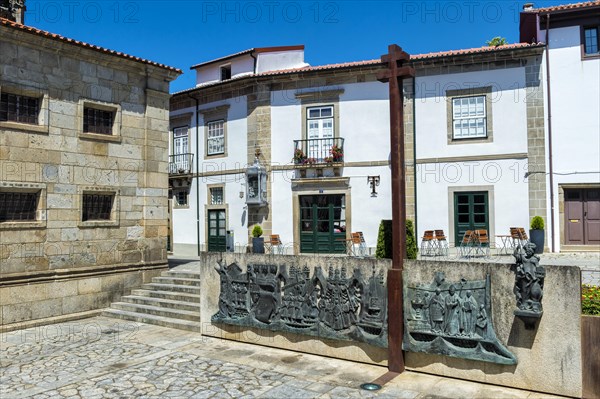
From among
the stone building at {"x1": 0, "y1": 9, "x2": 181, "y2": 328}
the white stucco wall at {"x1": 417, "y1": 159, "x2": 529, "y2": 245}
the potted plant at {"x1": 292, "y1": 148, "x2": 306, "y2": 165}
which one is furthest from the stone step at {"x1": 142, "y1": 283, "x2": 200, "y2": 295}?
the white stucco wall at {"x1": 417, "y1": 159, "x2": 529, "y2": 245}

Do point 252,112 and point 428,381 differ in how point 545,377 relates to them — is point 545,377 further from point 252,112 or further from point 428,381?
point 252,112

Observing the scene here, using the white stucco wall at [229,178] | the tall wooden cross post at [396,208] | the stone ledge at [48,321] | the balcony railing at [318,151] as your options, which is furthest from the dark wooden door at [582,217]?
the stone ledge at [48,321]

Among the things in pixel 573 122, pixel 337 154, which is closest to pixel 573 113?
pixel 573 122

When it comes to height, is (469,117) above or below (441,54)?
below

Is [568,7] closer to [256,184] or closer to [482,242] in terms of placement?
[482,242]

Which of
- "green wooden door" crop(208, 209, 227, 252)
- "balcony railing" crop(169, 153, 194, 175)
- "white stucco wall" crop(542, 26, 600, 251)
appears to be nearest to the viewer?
"white stucco wall" crop(542, 26, 600, 251)

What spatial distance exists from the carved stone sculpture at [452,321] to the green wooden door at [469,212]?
985 cm

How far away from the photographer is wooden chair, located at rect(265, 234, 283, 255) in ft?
54.1

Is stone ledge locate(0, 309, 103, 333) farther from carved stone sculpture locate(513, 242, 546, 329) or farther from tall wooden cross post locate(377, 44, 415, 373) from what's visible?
carved stone sculpture locate(513, 242, 546, 329)

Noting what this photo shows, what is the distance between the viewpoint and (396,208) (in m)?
6.36

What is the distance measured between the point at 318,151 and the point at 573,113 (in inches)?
318

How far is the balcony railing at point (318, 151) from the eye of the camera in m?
16.8

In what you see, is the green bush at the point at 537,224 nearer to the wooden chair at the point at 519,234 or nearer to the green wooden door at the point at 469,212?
the wooden chair at the point at 519,234

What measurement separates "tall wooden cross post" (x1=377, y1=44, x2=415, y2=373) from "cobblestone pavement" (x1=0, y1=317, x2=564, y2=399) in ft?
1.51
